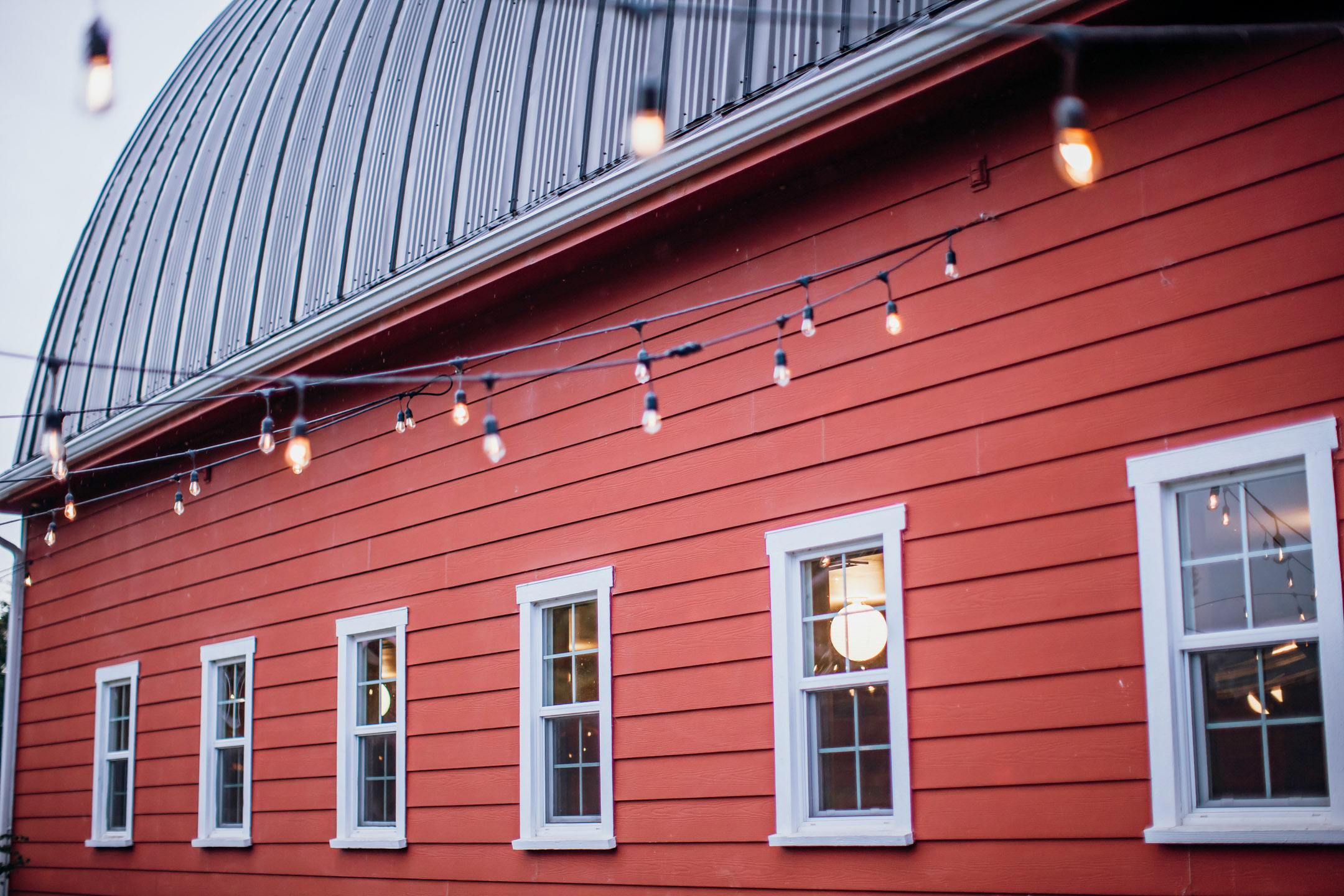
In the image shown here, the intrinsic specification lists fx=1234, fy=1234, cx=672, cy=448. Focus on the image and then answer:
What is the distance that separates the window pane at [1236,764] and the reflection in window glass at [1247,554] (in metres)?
0.41

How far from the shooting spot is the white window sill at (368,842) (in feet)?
27.4

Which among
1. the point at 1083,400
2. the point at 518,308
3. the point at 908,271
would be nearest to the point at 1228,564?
the point at 1083,400

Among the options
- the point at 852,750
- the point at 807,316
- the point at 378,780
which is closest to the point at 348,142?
the point at 378,780

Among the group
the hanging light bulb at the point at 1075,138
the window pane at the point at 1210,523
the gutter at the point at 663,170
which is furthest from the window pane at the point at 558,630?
the hanging light bulb at the point at 1075,138

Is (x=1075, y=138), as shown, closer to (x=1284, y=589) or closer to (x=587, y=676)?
(x=1284, y=589)

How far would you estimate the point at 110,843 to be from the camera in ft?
37.7

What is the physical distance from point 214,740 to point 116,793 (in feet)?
7.29

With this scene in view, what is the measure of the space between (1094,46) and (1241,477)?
1950 mm

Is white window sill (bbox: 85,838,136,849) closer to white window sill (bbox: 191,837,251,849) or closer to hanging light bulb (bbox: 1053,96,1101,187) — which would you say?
white window sill (bbox: 191,837,251,849)

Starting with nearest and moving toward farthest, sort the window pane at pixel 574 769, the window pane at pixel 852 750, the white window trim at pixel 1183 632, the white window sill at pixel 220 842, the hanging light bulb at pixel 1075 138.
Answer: the hanging light bulb at pixel 1075 138, the white window trim at pixel 1183 632, the window pane at pixel 852 750, the window pane at pixel 574 769, the white window sill at pixel 220 842

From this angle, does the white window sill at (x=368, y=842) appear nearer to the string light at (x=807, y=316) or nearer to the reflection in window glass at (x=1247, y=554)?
the string light at (x=807, y=316)

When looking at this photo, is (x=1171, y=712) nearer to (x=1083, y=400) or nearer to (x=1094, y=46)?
(x=1083, y=400)

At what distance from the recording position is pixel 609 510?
733cm

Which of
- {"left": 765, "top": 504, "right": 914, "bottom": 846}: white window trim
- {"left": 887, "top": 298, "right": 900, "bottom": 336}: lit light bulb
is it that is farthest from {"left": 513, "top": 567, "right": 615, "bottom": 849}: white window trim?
{"left": 887, "top": 298, "right": 900, "bottom": 336}: lit light bulb
